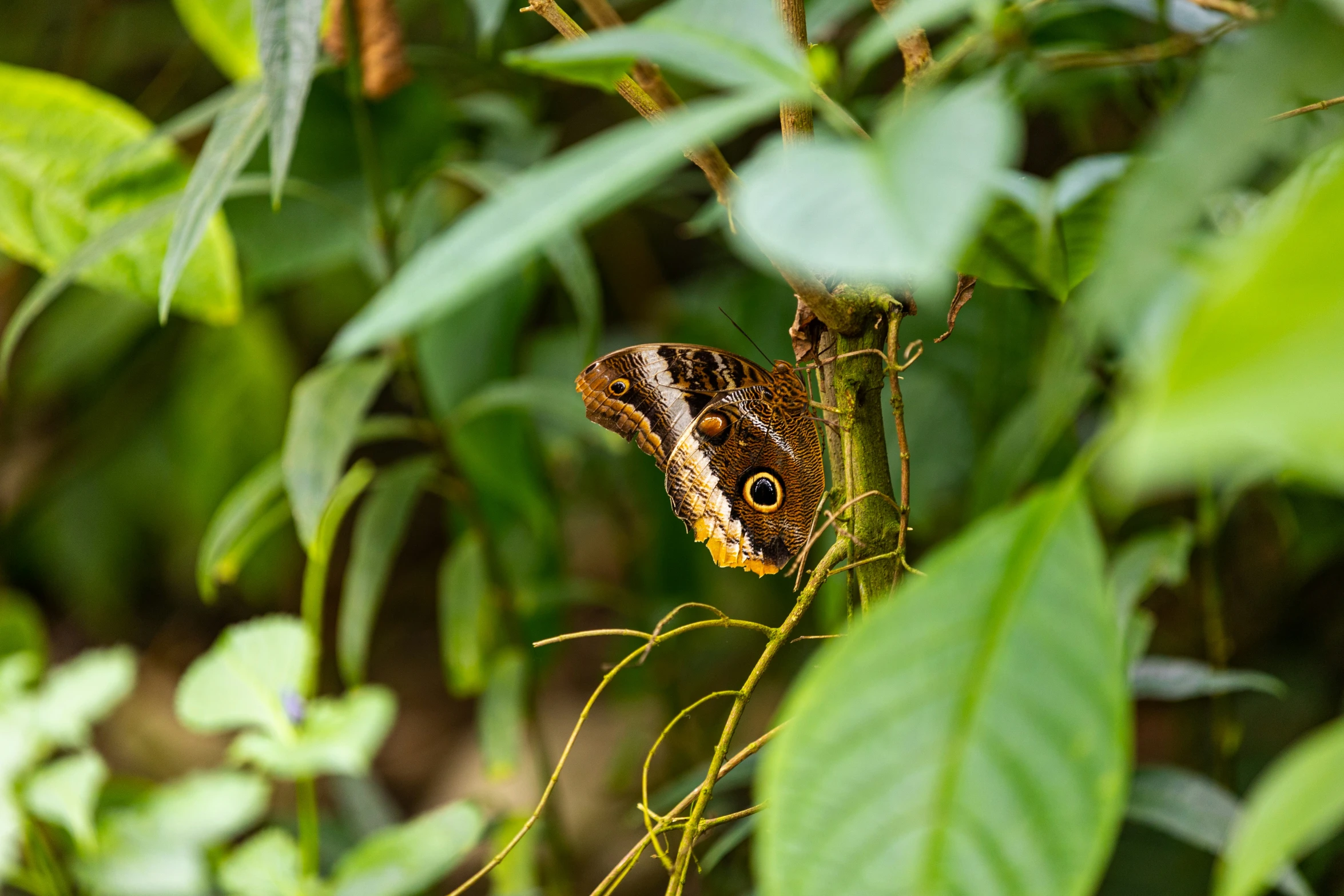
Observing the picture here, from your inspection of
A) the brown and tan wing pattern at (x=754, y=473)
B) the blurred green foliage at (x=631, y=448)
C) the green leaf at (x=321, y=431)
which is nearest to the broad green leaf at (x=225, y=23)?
the blurred green foliage at (x=631, y=448)

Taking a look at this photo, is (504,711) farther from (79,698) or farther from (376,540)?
(79,698)

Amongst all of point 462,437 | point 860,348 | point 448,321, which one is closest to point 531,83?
point 448,321

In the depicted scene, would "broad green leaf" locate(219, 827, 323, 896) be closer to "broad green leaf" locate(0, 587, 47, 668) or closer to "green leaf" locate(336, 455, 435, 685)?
"green leaf" locate(336, 455, 435, 685)

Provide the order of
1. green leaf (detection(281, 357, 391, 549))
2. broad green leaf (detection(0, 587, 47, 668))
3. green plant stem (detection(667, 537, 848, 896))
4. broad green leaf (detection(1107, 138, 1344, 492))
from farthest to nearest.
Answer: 1. broad green leaf (detection(0, 587, 47, 668))
2. green leaf (detection(281, 357, 391, 549))
3. green plant stem (detection(667, 537, 848, 896))
4. broad green leaf (detection(1107, 138, 1344, 492))

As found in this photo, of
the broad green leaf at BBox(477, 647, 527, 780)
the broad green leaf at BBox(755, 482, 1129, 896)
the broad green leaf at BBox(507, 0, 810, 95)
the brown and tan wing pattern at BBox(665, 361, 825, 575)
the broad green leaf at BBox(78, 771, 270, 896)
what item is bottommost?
the broad green leaf at BBox(477, 647, 527, 780)

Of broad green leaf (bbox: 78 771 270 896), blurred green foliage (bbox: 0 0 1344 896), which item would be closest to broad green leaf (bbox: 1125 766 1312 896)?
blurred green foliage (bbox: 0 0 1344 896)

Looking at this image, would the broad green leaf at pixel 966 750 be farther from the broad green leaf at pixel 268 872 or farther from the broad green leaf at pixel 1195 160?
the broad green leaf at pixel 268 872

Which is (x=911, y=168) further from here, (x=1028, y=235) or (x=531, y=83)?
(x=531, y=83)
